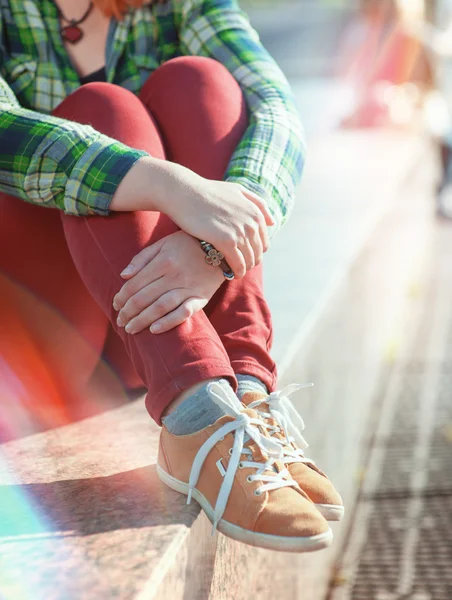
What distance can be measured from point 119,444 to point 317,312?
0.93 metres

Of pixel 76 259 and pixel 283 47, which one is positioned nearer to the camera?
pixel 76 259

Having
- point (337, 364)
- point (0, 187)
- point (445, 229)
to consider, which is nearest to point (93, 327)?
point (0, 187)

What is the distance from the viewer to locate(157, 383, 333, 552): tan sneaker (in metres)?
1.10

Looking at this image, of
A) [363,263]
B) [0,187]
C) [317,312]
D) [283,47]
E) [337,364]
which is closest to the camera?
[0,187]

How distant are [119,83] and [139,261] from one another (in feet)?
2.09

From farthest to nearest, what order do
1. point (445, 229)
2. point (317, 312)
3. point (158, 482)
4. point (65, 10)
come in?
point (445, 229) < point (317, 312) < point (65, 10) < point (158, 482)

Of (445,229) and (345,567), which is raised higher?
(345,567)

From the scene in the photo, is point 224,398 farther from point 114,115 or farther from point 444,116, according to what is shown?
point 444,116

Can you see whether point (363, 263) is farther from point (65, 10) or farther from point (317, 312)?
point (65, 10)

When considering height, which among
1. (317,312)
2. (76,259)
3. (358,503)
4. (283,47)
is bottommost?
(283,47)

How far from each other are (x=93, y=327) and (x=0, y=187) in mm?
331

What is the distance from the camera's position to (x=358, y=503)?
2.65 metres

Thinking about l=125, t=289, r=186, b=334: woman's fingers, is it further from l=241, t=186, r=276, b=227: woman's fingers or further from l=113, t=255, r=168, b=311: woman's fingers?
l=241, t=186, r=276, b=227: woman's fingers

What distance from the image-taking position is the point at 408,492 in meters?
2.63
